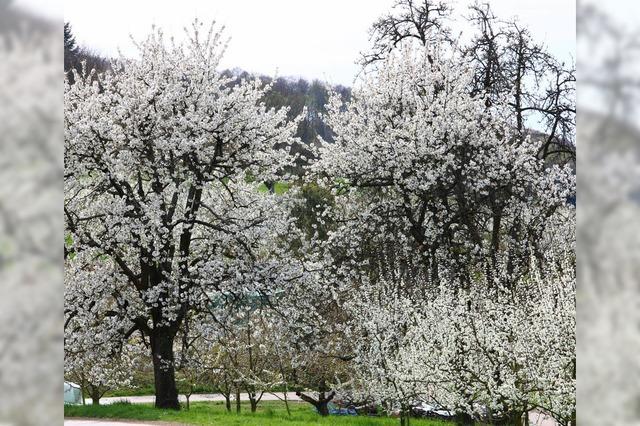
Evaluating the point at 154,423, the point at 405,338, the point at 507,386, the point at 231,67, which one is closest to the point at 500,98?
the point at 405,338

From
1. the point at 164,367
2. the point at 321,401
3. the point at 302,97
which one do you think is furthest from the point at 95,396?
the point at 302,97

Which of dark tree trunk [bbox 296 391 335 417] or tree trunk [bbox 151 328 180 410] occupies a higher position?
tree trunk [bbox 151 328 180 410]

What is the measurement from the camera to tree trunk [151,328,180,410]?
298 inches

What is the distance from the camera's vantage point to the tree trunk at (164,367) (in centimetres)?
758

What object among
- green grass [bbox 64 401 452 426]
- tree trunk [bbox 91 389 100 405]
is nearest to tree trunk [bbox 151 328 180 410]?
green grass [bbox 64 401 452 426]

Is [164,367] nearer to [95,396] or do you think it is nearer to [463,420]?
[463,420]

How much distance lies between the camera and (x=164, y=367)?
7500 mm

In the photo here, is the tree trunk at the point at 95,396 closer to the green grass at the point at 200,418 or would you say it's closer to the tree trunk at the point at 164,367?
the green grass at the point at 200,418

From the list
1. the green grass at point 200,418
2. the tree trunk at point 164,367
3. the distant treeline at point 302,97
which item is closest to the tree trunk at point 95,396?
the green grass at point 200,418

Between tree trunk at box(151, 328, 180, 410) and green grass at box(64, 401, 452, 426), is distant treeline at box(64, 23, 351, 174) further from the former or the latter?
green grass at box(64, 401, 452, 426)

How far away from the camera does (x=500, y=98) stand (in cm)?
891

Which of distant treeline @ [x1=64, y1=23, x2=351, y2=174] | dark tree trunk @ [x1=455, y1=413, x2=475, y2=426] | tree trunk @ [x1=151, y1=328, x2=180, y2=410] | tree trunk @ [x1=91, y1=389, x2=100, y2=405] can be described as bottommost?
dark tree trunk @ [x1=455, y1=413, x2=475, y2=426]

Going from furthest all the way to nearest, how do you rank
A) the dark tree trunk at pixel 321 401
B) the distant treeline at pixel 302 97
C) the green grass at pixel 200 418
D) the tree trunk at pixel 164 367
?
the distant treeline at pixel 302 97, the dark tree trunk at pixel 321 401, the tree trunk at pixel 164 367, the green grass at pixel 200 418
